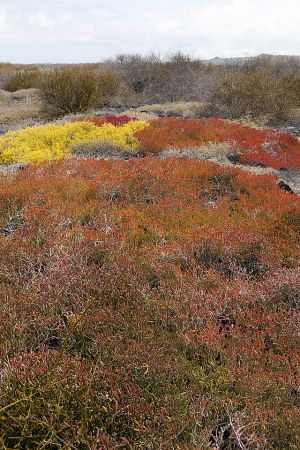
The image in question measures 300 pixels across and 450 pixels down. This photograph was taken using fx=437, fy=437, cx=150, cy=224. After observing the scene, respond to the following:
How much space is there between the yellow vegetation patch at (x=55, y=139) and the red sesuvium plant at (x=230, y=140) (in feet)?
1.77

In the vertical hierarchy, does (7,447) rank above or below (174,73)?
below

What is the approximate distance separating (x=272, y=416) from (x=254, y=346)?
32.3 inches

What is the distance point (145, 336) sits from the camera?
11.4ft

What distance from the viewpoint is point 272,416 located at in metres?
2.75

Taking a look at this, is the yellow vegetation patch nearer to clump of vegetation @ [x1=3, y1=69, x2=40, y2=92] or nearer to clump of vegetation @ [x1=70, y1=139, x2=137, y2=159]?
clump of vegetation @ [x1=70, y1=139, x2=137, y2=159]

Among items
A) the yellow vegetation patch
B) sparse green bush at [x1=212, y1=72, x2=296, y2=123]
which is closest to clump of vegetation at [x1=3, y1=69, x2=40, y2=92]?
sparse green bush at [x1=212, y1=72, x2=296, y2=123]

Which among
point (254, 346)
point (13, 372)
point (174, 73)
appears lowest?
point (254, 346)

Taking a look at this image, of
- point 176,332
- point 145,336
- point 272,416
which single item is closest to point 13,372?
point 145,336

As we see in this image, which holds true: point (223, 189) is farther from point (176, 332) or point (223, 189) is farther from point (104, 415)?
point (104, 415)

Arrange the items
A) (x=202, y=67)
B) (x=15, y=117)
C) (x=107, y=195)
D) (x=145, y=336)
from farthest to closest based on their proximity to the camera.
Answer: (x=202, y=67) < (x=15, y=117) < (x=107, y=195) < (x=145, y=336)

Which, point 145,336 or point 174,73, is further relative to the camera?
point 174,73

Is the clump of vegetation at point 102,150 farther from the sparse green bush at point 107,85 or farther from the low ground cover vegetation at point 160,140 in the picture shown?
the sparse green bush at point 107,85

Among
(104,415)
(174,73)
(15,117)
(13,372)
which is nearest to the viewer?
(104,415)

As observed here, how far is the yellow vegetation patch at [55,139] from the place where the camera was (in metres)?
11.4
